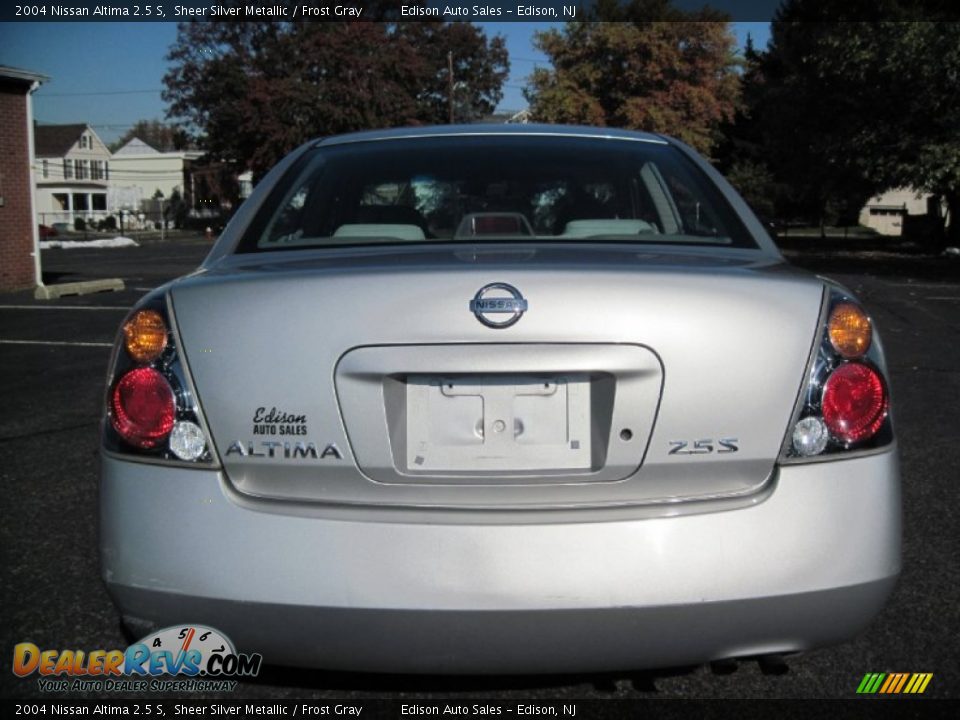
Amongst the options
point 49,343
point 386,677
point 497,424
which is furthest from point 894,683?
point 49,343

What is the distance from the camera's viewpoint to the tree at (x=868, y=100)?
20641 millimetres

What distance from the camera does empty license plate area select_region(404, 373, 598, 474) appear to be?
78.2 inches

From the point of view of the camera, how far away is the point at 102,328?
1087 cm

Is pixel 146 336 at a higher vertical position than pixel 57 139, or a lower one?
lower

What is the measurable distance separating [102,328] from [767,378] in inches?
397

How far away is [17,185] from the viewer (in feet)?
56.8

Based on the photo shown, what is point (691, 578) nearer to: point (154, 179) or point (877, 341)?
point (877, 341)

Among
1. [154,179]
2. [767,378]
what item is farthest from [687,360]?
[154,179]

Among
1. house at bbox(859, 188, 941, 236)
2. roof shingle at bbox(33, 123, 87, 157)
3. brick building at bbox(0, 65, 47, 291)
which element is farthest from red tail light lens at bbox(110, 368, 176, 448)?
roof shingle at bbox(33, 123, 87, 157)

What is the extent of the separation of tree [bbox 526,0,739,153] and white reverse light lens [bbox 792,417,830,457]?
44.4 m

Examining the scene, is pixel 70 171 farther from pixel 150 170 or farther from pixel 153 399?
pixel 153 399

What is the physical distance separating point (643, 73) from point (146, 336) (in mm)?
46395

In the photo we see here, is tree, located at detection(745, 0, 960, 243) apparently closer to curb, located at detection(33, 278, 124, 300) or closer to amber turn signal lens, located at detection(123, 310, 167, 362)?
curb, located at detection(33, 278, 124, 300)

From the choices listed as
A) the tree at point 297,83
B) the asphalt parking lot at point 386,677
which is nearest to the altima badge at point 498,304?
the asphalt parking lot at point 386,677
